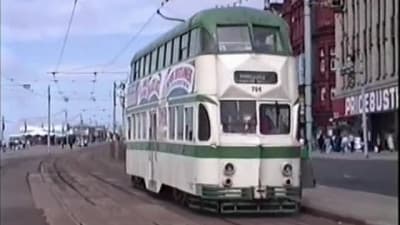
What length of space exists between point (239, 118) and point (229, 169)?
3.98 feet

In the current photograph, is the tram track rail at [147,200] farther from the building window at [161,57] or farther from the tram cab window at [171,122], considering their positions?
the building window at [161,57]

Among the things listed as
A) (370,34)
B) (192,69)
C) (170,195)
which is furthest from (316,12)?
(192,69)

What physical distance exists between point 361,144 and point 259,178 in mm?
54399

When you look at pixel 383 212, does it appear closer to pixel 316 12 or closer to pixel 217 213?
pixel 217 213

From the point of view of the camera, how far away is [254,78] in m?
22.1

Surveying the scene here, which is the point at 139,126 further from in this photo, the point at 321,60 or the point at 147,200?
the point at 321,60

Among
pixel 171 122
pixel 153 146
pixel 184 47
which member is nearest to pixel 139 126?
pixel 153 146

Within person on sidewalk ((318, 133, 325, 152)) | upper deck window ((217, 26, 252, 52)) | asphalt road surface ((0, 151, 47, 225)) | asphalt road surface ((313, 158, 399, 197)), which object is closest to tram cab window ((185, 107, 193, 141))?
upper deck window ((217, 26, 252, 52))

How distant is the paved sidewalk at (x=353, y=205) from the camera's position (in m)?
19.8

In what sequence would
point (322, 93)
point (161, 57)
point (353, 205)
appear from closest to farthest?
1. point (353, 205)
2. point (161, 57)
3. point (322, 93)

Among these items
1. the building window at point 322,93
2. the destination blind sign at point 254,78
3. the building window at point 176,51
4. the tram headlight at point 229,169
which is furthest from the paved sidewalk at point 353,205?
the building window at point 322,93

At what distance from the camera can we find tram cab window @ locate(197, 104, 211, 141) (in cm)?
2211

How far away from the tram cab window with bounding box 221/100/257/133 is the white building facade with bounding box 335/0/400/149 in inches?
1765

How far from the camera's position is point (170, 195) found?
96.9 feet
